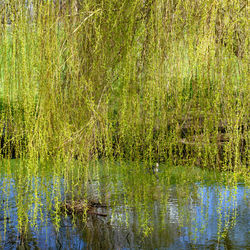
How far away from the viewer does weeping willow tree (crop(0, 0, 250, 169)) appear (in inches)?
47.6

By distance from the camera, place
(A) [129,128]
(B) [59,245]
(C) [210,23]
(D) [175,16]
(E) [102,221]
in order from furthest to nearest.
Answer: (E) [102,221] → (B) [59,245] → (A) [129,128] → (D) [175,16] → (C) [210,23]

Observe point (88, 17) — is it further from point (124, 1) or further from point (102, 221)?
point (102, 221)

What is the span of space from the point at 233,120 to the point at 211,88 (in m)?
0.12

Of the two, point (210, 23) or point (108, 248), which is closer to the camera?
point (210, 23)

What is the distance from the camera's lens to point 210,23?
1.17 metres

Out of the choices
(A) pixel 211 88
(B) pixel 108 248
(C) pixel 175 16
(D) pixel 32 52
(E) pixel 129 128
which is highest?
(C) pixel 175 16

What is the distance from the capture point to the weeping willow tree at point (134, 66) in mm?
1209

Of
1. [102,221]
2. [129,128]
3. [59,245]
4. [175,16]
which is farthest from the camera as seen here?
[102,221]

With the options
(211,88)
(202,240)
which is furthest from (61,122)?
(202,240)

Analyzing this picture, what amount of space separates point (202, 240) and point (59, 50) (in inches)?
65.0

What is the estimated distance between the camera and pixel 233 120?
3.95 ft

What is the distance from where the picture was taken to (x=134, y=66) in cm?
129

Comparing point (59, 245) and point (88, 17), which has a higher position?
point (88, 17)

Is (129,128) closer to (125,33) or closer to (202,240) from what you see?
(125,33)
